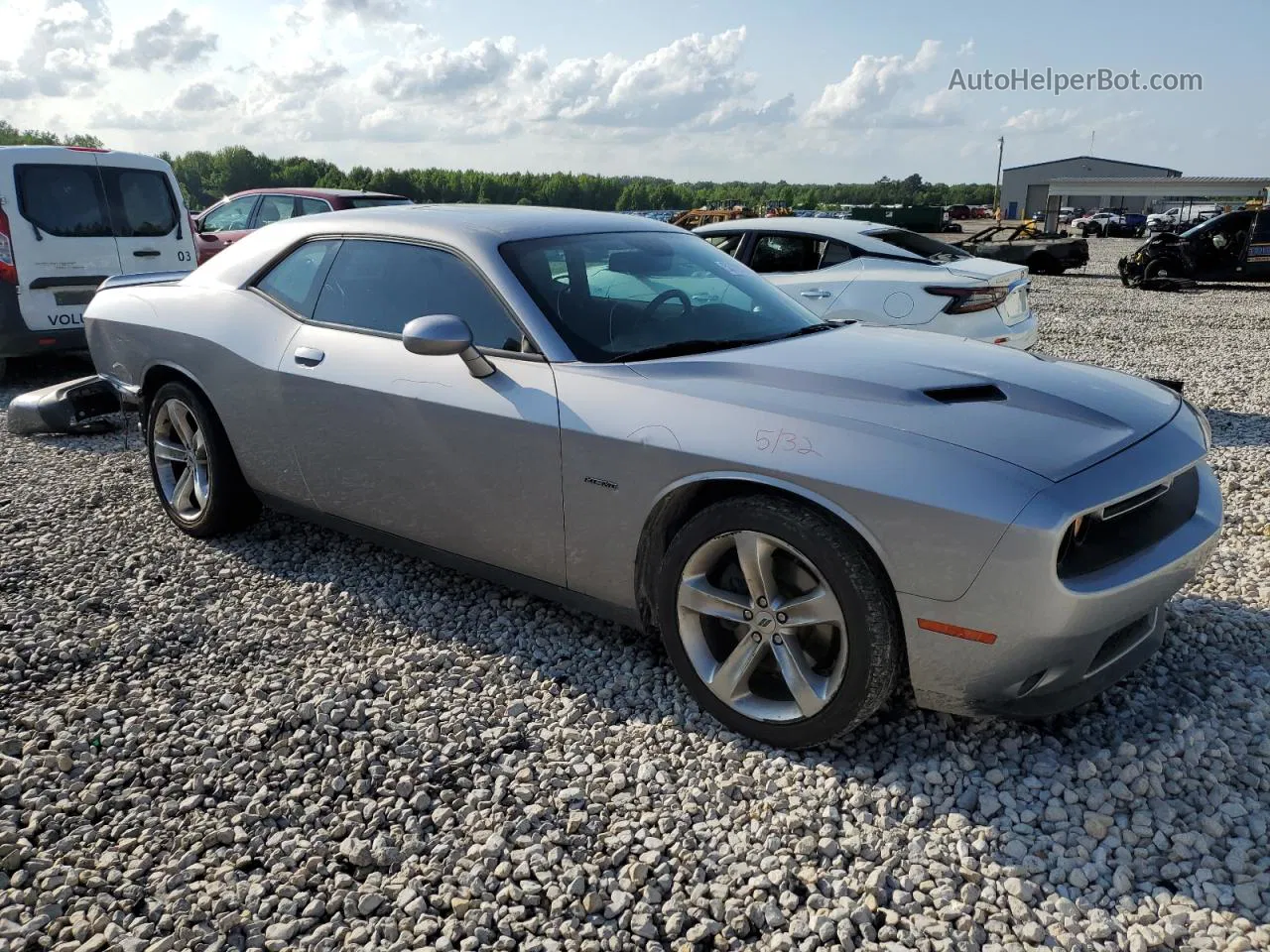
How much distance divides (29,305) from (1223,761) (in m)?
8.76

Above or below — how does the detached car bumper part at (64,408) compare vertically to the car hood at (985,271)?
below

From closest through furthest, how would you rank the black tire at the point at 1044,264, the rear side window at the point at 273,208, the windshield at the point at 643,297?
the windshield at the point at 643,297, the rear side window at the point at 273,208, the black tire at the point at 1044,264

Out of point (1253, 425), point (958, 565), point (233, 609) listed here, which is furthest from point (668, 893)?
point (1253, 425)

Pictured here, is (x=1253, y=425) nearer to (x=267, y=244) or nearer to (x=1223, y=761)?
(x=1223, y=761)

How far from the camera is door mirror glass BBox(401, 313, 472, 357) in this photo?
10.4 ft

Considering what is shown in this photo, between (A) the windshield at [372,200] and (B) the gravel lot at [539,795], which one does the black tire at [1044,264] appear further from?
(B) the gravel lot at [539,795]

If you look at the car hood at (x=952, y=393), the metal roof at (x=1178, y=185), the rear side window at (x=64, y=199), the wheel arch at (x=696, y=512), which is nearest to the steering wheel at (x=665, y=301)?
the car hood at (x=952, y=393)

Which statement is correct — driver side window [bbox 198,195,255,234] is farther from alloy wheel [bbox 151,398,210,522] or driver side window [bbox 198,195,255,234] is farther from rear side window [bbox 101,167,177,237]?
alloy wheel [bbox 151,398,210,522]

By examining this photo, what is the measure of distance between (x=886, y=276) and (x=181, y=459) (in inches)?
198

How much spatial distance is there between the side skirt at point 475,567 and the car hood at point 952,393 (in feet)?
2.66

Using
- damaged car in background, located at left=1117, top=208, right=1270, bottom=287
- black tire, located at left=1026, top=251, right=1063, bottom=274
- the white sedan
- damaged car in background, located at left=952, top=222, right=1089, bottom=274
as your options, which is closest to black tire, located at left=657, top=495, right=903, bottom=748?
the white sedan

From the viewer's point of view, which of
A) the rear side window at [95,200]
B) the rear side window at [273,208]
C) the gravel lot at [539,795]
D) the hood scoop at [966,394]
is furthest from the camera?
the rear side window at [273,208]

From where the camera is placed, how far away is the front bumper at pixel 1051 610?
2436 mm

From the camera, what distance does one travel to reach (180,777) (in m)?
2.90
